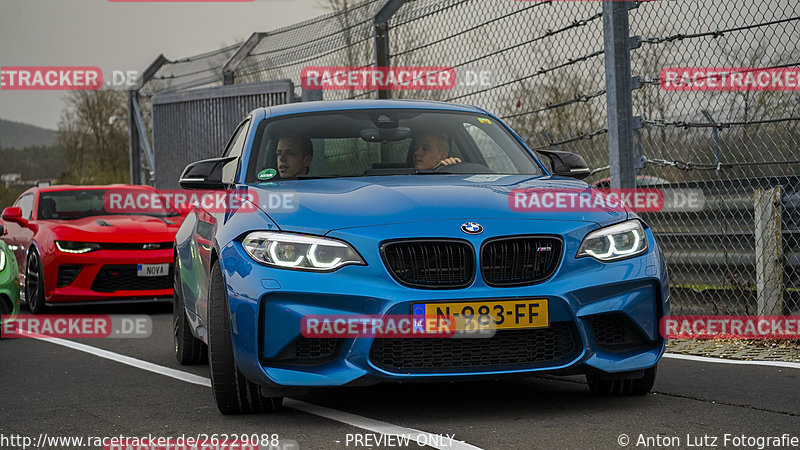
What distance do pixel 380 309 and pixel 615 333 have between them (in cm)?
105

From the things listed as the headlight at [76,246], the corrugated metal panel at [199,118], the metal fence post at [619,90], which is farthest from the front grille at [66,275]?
the metal fence post at [619,90]

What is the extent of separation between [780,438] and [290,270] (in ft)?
6.47

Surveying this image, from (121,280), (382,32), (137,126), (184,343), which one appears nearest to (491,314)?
(184,343)

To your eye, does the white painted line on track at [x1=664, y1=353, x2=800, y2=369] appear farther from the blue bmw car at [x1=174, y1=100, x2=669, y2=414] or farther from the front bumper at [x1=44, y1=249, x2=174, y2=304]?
the front bumper at [x1=44, y1=249, x2=174, y2=304]

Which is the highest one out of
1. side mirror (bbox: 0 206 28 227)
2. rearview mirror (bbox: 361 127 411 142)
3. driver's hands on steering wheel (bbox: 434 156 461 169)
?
rearview mirror (bbox: 361 127 411 142)

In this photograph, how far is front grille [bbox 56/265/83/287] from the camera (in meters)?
11.5

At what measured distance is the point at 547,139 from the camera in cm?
956

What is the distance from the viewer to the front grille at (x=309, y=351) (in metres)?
4.75

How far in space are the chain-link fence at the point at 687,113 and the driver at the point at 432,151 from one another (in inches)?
88.9

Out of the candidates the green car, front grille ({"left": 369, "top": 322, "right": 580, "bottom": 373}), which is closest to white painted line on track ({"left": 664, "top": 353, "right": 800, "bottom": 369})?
front grille ({"left": 369, "top": 322, "right": 580, "bottom": 373})

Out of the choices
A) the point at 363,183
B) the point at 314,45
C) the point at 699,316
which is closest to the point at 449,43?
the point at 314,45

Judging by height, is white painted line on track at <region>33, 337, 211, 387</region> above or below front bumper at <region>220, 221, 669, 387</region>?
below

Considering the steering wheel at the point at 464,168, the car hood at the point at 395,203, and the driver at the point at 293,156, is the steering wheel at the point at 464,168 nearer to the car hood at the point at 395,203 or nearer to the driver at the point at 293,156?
the car hood at the point at 395,203

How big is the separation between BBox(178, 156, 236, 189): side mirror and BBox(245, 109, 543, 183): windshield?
0.21m
